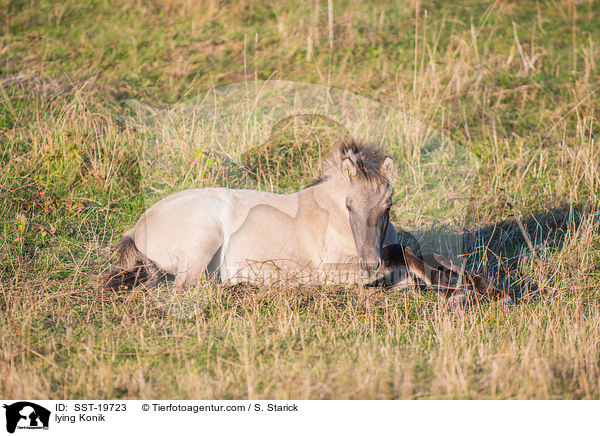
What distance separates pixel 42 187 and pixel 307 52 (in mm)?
5404

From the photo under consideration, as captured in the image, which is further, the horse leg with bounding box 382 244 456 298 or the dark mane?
the horse leg with bounding box 382 244 456 298

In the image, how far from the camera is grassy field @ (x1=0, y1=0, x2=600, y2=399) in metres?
4.39

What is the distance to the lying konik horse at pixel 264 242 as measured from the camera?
19.1 ft

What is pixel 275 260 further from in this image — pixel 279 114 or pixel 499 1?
pixel 499 1

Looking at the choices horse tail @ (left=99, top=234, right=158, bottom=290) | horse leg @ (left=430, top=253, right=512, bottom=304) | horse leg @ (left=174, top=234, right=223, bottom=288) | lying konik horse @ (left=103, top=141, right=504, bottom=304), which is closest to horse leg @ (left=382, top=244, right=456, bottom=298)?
lying konik horse @ (left=103, top=141, right=504, bottom=304)

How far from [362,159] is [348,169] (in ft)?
0.70

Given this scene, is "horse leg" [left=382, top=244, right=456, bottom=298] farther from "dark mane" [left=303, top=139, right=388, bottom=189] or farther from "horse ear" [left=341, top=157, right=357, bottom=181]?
"horse ear" [left=341, top=157, right=357, bottom=181]

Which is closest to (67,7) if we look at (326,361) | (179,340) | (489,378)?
(179,340)

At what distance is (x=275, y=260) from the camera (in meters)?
5.90

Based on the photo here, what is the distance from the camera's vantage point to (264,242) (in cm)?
599
